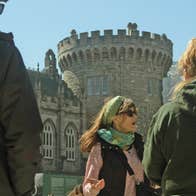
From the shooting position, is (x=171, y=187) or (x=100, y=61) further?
(x=100, y=61)

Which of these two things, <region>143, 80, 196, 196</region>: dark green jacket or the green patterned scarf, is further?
the green patterned scarf

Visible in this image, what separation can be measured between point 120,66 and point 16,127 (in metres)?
44.6

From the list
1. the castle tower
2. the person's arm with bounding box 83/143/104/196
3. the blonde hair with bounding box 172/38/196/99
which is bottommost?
the person's arm with bounding box 83/143/104/196

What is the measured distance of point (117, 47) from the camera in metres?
47.4

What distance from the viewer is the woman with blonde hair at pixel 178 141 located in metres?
3.33

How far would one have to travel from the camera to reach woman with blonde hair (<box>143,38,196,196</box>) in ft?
10.9

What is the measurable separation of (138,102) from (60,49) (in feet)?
28.0

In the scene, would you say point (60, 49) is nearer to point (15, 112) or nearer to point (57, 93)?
point (57, 93)

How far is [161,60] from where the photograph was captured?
49312 mm

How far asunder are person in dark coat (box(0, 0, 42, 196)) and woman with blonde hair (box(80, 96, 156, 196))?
6.07 feet

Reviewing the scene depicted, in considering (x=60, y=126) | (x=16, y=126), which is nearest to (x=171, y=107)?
(x=16, y=126)

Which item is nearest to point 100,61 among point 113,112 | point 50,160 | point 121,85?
point 121,85

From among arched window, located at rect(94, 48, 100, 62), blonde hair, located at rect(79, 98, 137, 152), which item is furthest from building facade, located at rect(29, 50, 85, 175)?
blonde hair, located at rect(79, 98, 137, 152)

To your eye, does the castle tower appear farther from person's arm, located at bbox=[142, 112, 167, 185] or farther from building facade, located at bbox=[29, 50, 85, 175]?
person's arm, located at bbox=[142, 112, 167, 185]
